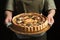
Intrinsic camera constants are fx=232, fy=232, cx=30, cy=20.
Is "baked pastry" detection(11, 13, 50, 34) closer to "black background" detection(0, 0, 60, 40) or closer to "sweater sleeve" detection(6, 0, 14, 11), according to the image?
"sweater sleeve" detection(6, 0, 14, 11)

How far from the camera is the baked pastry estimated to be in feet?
4.99

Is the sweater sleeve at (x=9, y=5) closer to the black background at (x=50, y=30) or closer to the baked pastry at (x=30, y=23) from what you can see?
the baked pastry at (x=30, y=23)

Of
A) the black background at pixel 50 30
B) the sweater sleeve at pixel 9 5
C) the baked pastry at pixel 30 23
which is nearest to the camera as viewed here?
the baked pastry at pixel 30 23

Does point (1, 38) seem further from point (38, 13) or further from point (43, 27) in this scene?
point (43, 27)

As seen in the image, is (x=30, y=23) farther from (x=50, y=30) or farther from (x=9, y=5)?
(x=50, y=30)

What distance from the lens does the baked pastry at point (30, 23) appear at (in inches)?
59.9

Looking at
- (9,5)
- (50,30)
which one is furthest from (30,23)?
(50,30)

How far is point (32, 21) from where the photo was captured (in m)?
1.60

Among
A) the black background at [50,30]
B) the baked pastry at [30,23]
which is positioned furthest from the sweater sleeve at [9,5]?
the black background at [50,30]

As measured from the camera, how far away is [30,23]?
1568 millimetres

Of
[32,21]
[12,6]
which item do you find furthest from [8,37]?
[32,21]

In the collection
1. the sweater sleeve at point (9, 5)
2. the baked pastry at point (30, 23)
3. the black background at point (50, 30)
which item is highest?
the sweater sleeve at point (9, 5)

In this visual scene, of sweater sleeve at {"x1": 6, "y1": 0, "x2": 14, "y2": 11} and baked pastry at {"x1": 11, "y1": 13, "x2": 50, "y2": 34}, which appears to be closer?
baked pastry at {"x1": 11, "y1": 13, "x2": 50, "y2": 34}

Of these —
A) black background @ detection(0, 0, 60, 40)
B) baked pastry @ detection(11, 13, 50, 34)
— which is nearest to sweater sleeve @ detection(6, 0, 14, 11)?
baked pastry @ detection(11, 13, 50, 34)
